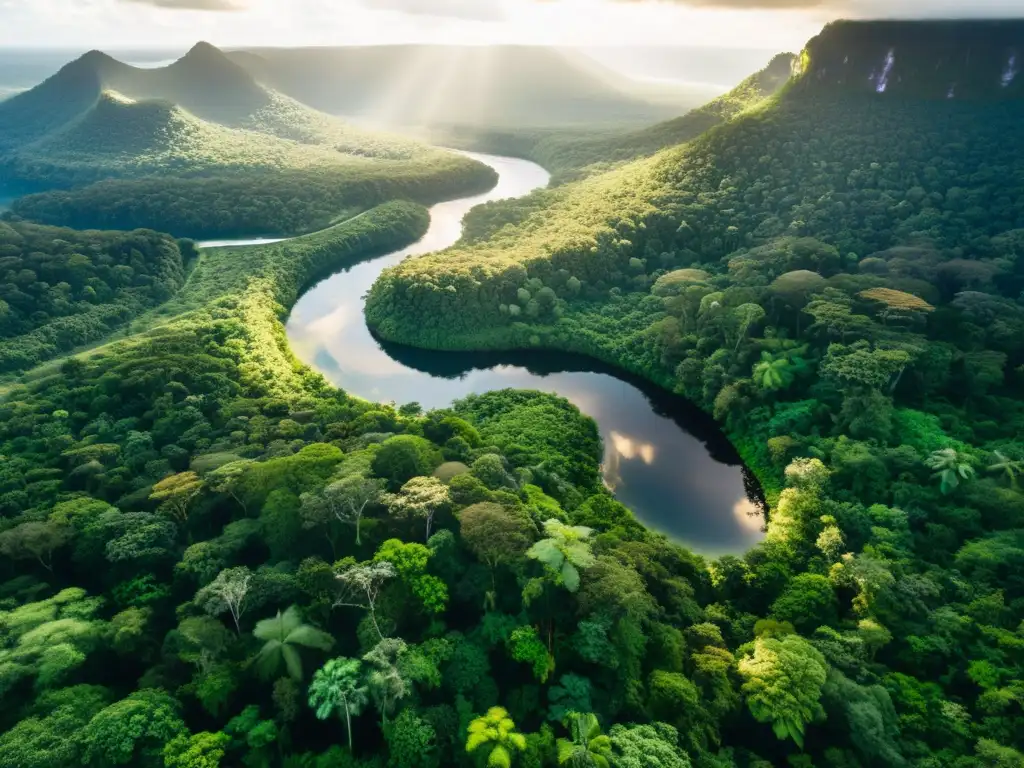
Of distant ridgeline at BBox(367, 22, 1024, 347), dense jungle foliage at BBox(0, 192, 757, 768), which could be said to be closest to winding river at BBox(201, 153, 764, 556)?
distant ridgeline at BBox(367, 22, 1024, 347)

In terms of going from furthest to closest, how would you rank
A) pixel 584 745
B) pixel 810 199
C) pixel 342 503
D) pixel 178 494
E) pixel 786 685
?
pixel 810 199
pixel 178 494
pixel 342 503
pixel 786 685
pixel 584 745

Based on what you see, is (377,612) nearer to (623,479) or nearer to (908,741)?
(908,741)

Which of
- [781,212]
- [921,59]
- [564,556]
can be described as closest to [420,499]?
[564,556]

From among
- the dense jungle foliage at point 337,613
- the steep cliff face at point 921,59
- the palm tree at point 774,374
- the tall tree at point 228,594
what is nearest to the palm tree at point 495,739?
the dense jungle foliage at point 337,613

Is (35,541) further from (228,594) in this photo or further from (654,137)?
(654,137)

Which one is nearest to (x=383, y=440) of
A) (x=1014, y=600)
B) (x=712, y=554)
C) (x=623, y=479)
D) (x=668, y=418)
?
(x=623, y=479)
